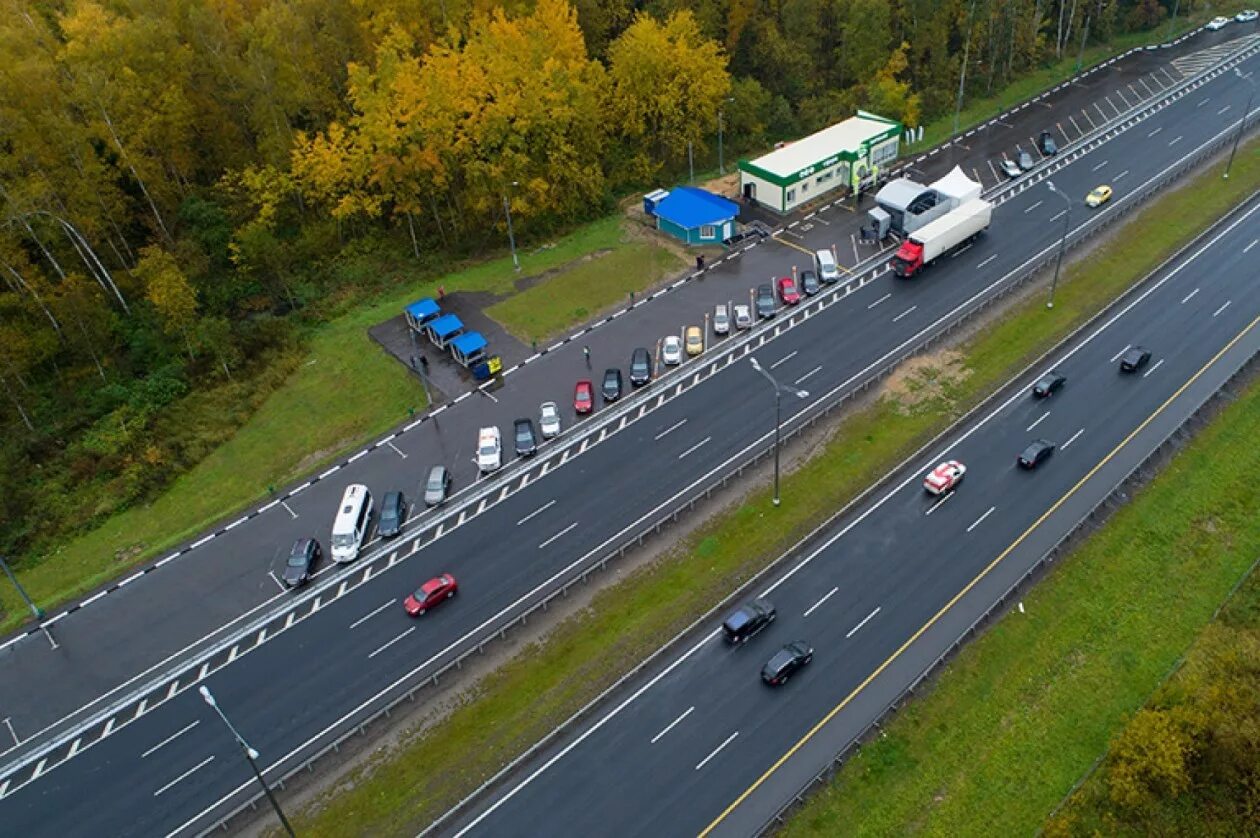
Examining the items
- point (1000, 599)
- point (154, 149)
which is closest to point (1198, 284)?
point (1000, 599)

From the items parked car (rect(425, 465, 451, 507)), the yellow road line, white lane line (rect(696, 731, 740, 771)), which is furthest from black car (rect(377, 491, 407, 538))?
the yellow road line

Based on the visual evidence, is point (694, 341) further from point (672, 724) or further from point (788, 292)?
point (672, 724)

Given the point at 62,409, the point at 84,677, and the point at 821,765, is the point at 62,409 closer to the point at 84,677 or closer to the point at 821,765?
the point at 84,677

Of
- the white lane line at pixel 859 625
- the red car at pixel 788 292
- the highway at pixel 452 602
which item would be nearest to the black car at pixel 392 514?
the highway at pixel 452 602

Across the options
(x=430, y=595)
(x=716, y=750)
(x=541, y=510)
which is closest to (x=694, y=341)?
(x=541, y=510)

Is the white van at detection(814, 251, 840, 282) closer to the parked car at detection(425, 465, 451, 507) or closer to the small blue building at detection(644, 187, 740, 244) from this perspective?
the small blue building at detection(644, 187, 740, 244)

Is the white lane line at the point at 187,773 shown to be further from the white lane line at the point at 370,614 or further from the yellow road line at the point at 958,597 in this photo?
the yellow road line at the point at 958,597
